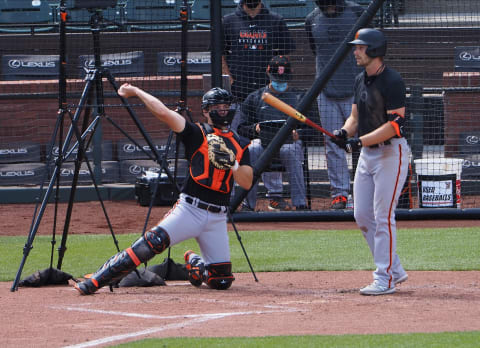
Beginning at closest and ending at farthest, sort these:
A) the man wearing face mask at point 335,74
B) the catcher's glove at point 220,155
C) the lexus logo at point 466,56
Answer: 1. the catcher's glove at point 220,155
2. the man wearing face mask at point 335,74
3. the lexus logo at point 466,56

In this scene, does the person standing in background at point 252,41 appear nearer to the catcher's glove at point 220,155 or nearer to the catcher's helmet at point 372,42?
the catcher's glove at point 220,155

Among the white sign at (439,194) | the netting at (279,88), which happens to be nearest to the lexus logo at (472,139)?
the netting at (279,88)

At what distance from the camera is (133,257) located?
6.31m

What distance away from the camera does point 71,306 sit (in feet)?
19.8

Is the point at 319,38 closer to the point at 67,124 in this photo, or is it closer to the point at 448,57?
the point at 448,57

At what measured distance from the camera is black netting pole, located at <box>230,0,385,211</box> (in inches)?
360

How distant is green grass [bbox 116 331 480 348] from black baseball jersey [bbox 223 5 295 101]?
6.07m

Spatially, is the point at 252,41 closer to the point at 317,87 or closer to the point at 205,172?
the point at 317,87

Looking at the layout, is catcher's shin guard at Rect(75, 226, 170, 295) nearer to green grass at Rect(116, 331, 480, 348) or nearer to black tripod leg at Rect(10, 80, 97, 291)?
black tripod leg at Rect(10, 80, 97, 291)

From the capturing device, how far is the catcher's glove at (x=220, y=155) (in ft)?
21.5

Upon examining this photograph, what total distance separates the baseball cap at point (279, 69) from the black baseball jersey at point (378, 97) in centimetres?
356

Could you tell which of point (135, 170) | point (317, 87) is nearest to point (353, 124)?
point (317, 87)

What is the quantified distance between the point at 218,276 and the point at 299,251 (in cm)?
211

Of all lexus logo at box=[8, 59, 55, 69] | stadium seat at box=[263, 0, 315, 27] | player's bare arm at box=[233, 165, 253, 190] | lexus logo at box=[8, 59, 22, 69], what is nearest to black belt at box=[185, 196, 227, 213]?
player's bare arm at box=[233, 165, 253, 190]
